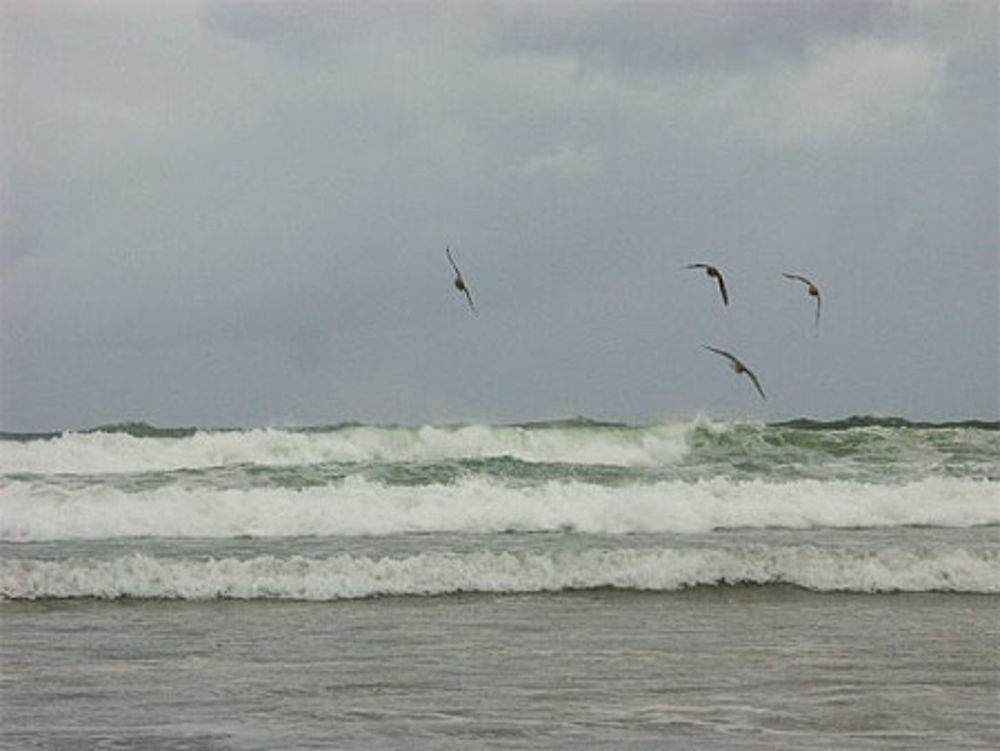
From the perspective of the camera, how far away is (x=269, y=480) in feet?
59.0

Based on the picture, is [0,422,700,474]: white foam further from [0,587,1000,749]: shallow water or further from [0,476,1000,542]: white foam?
[0,587,1000,749]: shallow water

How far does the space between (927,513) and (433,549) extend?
5.67m

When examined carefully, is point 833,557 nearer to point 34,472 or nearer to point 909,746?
point 909,746

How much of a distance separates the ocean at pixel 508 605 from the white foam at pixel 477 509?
0.13 feet

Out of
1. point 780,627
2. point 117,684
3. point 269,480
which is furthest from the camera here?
point 269,480

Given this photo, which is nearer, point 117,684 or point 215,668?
point 117,684

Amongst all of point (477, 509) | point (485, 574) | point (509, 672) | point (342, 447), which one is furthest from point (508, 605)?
point (342, 447)

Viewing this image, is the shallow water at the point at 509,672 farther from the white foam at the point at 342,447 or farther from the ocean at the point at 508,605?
the white foam at the point at 342,447

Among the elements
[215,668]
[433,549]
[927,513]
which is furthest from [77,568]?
[927,513]

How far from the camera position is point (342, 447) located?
920 inches

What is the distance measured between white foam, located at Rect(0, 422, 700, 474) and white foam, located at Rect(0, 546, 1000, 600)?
10.4 metres

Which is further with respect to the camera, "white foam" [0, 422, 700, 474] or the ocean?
"white foam" [0, 422, 700, 474]

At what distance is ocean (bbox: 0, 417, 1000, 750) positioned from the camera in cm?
673

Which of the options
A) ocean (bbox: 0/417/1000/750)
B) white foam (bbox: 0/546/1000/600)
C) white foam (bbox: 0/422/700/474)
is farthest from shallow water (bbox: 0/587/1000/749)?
white foam (bbox: 0/422/700/474)
